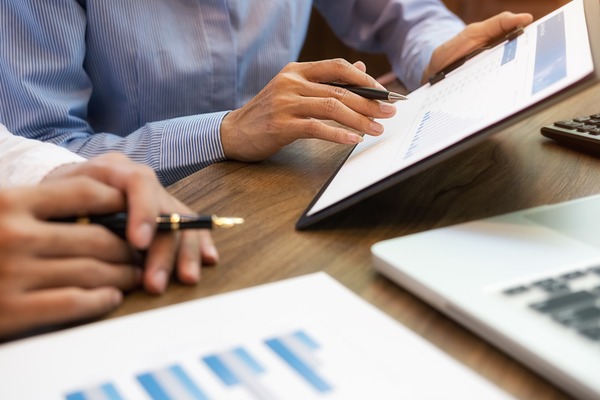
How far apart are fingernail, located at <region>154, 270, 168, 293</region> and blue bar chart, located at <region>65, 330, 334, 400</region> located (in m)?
0.09

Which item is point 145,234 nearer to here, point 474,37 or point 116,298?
point 116,298

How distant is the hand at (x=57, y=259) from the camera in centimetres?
39

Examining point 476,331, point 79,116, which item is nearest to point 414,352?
point 476,331

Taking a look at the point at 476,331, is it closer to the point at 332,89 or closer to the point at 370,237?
the point at 370,237

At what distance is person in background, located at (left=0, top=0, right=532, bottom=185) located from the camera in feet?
2.27

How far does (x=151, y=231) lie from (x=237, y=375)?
0.13 meters

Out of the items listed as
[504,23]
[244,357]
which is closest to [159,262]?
[244,357]

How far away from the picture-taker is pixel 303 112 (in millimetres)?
683

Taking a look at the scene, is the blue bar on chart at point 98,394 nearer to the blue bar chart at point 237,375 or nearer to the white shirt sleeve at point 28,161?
the blue bar chart at point 237,375

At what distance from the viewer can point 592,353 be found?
0.33 meters

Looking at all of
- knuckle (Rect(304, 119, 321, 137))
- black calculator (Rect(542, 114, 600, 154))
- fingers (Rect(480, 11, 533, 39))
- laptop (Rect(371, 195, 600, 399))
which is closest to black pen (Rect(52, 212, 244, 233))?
laptop (Rect(371, 195, 600, 399))

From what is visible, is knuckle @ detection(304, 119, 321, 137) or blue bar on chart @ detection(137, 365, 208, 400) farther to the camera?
knuckle @ detection(304, 119, 321, 137)

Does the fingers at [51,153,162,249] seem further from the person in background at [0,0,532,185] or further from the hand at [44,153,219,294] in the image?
the person in background at [0,0,532,185]

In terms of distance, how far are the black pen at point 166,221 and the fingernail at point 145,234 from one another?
0.04ft
